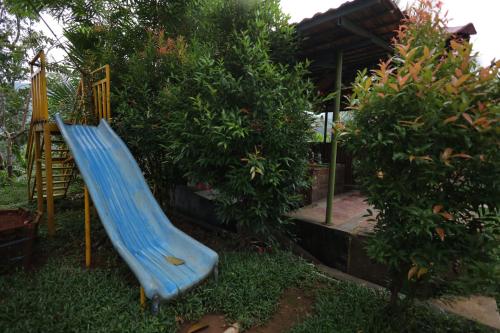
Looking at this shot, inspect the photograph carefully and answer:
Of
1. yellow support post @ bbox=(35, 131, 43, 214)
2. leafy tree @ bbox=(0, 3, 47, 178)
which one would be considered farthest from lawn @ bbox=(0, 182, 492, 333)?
leafy tree @ bbox=(0, 3, 47, 178)

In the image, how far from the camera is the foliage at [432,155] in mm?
1667

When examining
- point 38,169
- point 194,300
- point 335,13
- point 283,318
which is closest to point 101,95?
point 38,169

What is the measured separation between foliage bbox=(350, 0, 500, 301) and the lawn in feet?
1.65

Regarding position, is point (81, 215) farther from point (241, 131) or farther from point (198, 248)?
point (241, 131)

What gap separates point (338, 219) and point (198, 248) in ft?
8.00

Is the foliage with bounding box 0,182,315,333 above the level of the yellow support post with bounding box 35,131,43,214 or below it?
below

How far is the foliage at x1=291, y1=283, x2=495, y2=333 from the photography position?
2203 millimetres

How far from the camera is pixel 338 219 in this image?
167 inches

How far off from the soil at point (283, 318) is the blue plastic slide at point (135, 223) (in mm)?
362

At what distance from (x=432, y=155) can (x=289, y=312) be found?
1927 millimetres

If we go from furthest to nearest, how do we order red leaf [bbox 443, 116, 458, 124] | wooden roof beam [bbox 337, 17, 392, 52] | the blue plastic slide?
1. wooden roof beam [bbox 337, 17, 392, 52]
2. the blue plastic slide
3. red leaf [bbox 443, 116, 458, 124]

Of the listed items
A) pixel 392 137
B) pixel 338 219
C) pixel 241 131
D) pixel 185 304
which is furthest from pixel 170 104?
pixel 338 219

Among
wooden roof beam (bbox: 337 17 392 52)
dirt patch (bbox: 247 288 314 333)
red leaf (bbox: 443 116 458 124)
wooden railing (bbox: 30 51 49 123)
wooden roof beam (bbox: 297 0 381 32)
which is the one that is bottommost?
dirt patch (bbox: 247 288 314 333)

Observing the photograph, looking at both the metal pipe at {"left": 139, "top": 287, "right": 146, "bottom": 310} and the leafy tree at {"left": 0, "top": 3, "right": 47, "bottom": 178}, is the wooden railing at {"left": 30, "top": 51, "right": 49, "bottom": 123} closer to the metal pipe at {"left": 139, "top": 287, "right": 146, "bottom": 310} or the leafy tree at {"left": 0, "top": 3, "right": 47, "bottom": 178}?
the metal pipe at {"left": 139, "top": 287, "right": 146, "bottom": 310}
